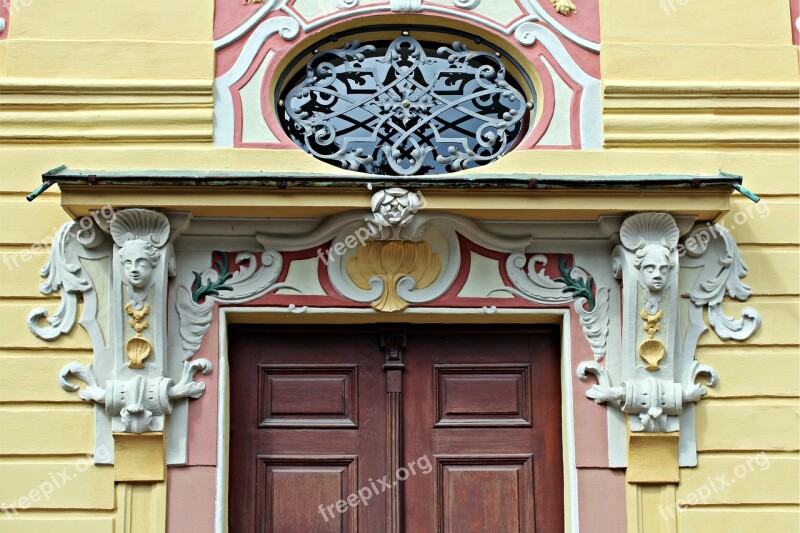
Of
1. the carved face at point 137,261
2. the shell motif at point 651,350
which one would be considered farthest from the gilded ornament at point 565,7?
the carved face at point 137,261

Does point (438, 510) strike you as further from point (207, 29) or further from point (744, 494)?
point (207, 29)

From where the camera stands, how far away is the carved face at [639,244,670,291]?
7.32m

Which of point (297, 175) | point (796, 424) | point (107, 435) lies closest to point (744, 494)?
point (796, 424)

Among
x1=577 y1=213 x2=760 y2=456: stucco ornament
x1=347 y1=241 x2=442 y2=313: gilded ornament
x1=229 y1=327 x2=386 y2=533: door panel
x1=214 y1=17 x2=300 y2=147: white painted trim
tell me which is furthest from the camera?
x1=214 y1=17 x2=300 y2=147: white painted trim

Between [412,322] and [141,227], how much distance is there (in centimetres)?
156

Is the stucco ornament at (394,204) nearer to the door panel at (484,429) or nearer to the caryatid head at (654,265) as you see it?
the door panel at (484,429)

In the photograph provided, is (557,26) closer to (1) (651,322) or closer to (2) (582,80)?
(2) (582,80)

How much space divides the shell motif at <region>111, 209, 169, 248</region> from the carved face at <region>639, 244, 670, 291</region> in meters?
2.52

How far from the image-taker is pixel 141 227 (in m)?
7.32

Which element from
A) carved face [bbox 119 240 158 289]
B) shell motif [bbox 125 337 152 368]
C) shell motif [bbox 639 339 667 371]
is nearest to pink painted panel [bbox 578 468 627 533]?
shell motif [bbox 639 339 667 371]

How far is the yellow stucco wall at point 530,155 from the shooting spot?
7.33 m

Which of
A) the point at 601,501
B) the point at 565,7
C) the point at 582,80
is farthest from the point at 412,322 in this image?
the point at 565,7

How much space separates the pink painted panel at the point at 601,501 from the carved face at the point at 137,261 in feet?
8.24

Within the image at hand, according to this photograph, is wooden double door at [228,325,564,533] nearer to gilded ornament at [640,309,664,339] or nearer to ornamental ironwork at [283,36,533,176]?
gilded ornament at [640,309,664,339]
